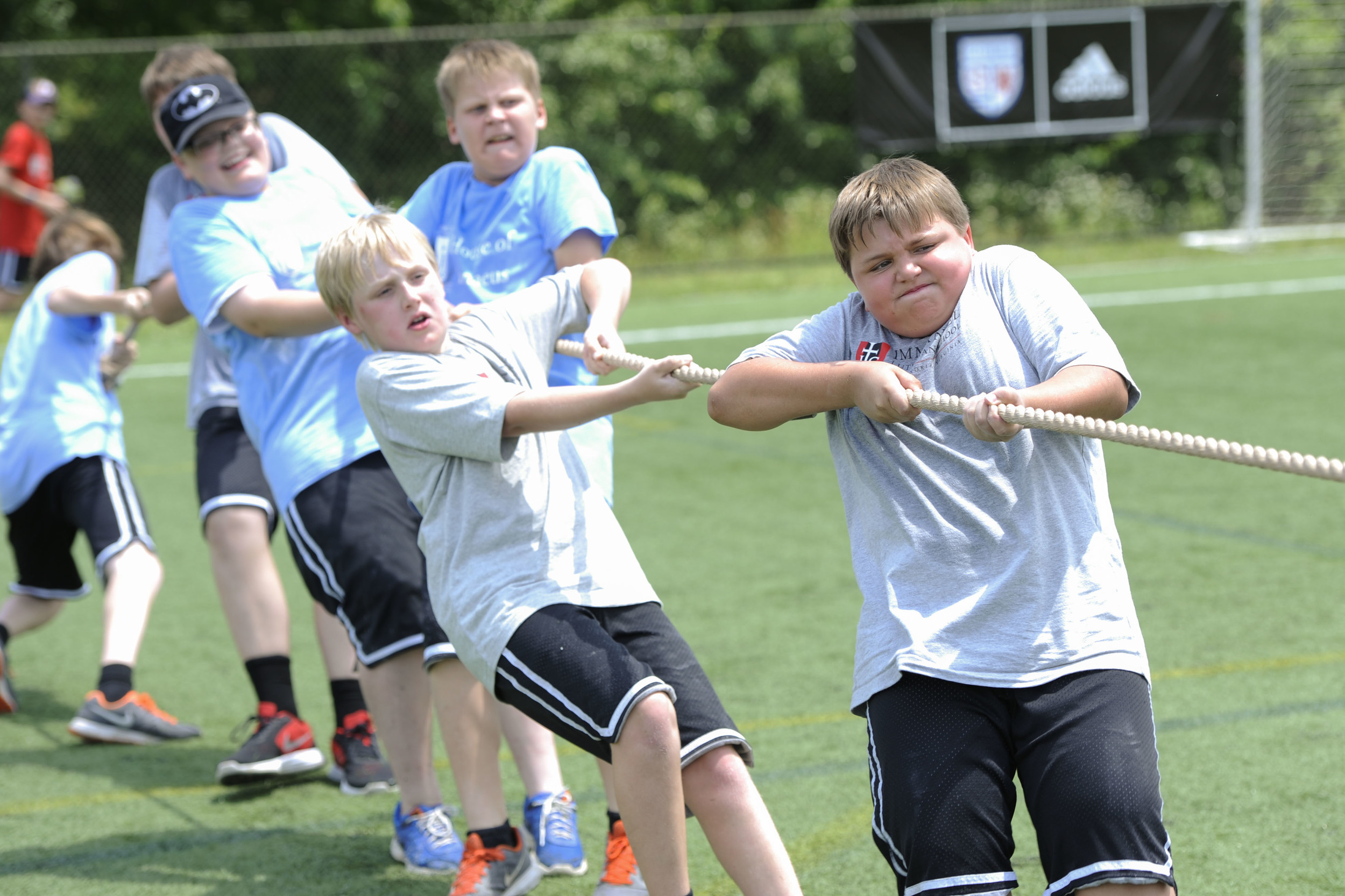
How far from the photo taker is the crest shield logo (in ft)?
48.1

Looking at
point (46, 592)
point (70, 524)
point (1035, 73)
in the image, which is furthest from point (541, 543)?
point (1035, 73)

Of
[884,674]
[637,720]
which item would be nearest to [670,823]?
[637,720]

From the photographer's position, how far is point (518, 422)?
2.65m

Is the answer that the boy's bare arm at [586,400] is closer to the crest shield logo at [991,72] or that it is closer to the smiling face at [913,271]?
the smiling face at [913,271]

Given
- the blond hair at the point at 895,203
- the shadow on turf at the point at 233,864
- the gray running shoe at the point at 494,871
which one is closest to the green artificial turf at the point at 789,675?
the shadow on turf at the point at 233,864

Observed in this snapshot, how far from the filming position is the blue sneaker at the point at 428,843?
11.0 feet

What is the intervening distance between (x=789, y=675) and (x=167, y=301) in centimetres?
218

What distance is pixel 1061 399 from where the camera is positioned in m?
2.18

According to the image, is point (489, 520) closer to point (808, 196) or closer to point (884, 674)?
point (884, 674)

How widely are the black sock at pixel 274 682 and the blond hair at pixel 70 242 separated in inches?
70.6

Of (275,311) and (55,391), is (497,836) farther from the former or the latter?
(55,391)

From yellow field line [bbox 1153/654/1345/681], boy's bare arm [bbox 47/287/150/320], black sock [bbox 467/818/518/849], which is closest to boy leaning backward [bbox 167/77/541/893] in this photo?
black sock [bbox 467/818/518/849]

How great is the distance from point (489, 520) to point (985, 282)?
0.98 metres

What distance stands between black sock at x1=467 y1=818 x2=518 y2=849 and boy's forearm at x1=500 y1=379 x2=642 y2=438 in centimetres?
97
